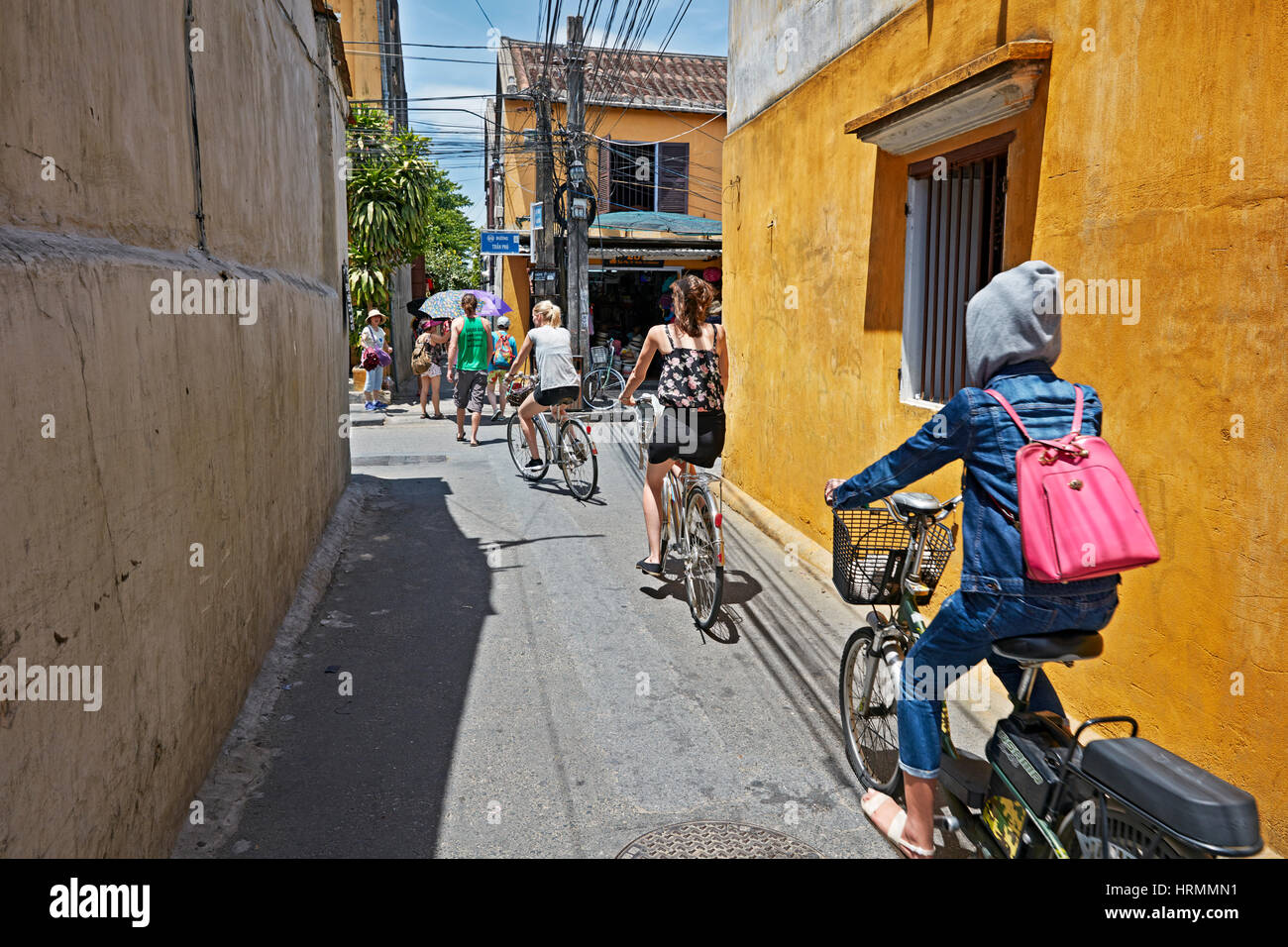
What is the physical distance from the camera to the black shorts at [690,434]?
5707 millimetres

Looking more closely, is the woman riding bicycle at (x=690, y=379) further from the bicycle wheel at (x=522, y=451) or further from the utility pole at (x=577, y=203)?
the utility pole at (x=577, y=203)

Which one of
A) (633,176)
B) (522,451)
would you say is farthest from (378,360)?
(633,176)

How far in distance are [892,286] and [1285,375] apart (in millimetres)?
3129

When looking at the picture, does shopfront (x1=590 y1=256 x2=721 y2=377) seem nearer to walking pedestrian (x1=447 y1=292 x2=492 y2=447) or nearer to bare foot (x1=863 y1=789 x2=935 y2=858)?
walking pedestrian (x1=447 y1=292 x2=492 y2=447)

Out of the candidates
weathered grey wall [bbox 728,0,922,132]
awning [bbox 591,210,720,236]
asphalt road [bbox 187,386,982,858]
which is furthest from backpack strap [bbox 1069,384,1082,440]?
awning [bbox 591,210,720,236]

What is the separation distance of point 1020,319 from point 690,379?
3.13 meters

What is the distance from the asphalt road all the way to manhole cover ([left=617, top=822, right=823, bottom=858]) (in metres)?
0.06

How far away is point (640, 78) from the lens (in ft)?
84.7

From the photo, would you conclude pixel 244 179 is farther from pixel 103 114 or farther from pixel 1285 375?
pixel 1285 375

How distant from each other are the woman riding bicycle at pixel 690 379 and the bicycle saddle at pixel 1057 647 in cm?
324

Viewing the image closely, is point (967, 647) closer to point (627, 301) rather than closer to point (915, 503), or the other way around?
point (915, 503)

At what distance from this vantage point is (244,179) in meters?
4.65

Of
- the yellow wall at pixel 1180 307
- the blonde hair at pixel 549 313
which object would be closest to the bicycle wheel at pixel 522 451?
the blonde hair at pixel 549 313

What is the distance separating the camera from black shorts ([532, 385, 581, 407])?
9.22 meters
